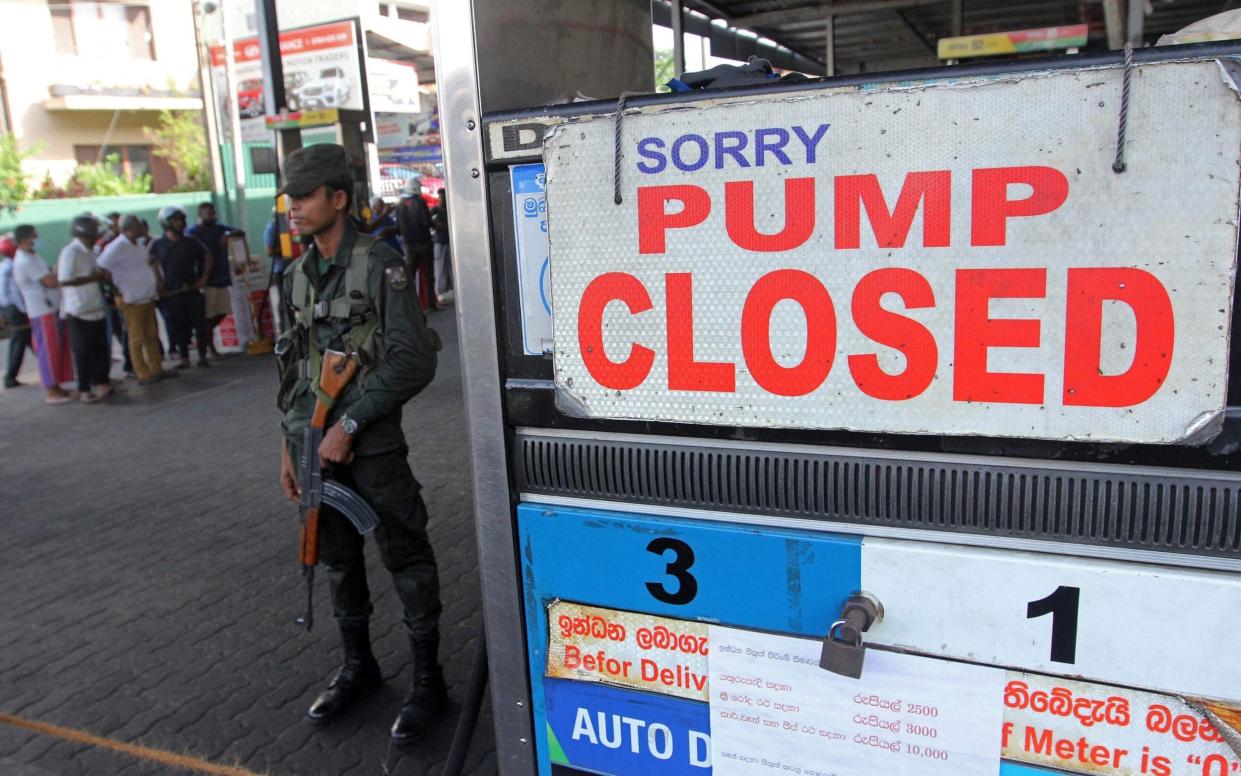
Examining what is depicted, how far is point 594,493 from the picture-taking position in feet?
5.91

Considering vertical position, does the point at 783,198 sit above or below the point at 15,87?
below

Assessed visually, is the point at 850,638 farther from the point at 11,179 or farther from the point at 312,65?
the point at 11,179

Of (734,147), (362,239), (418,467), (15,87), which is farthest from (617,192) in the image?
(15,87)

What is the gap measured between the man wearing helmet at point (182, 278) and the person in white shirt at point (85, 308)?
3.73 ft

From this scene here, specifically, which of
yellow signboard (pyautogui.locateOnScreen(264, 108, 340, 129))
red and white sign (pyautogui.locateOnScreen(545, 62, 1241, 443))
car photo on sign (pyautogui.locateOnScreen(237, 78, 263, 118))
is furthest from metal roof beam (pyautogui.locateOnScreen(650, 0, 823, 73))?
car photo on sign (pyautogui.locateOnScreen(237, 78, 263, 118))

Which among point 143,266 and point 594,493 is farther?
point 143,266

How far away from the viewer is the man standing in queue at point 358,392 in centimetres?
315

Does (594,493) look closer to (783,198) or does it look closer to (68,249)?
(783,198)

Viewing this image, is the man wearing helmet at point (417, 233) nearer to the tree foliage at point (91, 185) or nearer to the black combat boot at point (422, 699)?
the black combat boot at point (422, 699)

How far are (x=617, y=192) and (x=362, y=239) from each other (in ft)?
6.04

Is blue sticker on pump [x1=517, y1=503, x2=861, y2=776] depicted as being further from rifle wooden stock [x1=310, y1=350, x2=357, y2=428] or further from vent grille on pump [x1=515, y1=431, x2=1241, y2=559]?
rifle wooden stock [x1=310, y1=350, x2=357, y2=428]

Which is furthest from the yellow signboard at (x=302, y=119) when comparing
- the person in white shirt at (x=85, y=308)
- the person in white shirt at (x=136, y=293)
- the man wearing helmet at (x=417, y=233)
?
the man wearing helmet at (x=417, y=233)

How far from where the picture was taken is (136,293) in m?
9.95

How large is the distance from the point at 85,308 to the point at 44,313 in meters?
0.65
